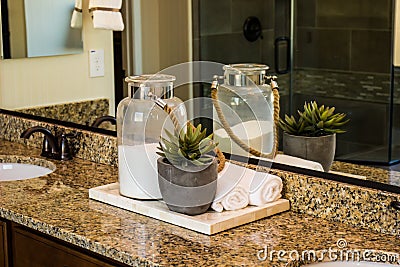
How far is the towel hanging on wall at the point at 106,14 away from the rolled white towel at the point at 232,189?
77 centimetres

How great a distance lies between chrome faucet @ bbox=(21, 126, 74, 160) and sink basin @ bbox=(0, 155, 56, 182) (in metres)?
0.05

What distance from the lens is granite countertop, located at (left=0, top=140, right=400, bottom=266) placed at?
184cm

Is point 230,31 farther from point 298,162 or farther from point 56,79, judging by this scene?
point 56,79

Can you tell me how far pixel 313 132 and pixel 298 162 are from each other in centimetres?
11

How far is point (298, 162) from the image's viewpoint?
2193 mm

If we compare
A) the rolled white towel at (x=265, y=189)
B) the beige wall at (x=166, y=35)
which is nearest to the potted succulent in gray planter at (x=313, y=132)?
the rolled white towel at (x=265, y=189)

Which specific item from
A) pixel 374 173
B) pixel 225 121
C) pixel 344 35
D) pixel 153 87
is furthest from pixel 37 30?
pixel 374 173

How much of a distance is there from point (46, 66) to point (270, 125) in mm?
1188

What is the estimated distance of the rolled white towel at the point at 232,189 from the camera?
2.09 meters

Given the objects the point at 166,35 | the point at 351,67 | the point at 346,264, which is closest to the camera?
the point at 346,264

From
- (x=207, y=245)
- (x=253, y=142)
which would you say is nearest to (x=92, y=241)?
(x=207, y=245)

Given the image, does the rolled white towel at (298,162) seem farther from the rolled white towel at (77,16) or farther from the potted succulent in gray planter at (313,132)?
the rolled white towel at (77,16)

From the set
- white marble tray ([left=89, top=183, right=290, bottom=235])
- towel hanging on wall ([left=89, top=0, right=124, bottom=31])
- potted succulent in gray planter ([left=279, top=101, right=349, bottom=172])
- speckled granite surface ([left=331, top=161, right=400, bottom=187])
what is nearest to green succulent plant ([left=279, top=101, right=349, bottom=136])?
potted succulent in gray planter ([left=279, top=101, right=349, bottom=172])

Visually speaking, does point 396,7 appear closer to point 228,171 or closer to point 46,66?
point 228,171
